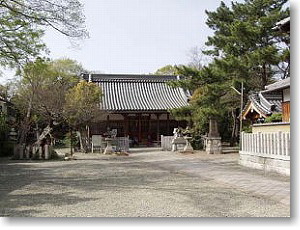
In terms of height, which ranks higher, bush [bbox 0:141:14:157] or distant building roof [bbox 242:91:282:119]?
distant building roof [bbox 242:91:282:119]

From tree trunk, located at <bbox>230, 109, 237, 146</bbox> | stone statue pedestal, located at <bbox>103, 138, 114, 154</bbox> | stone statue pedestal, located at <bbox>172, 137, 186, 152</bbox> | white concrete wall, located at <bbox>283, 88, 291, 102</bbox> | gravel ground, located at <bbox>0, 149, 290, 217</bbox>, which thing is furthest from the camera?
tree trunk, located at <bbox>230, 109, 237, 146</bbox>

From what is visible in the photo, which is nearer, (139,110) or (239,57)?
(239,57)

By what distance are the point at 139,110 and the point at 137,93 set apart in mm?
3355

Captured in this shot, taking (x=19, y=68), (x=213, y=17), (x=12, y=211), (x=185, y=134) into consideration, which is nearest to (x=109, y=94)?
(x=185, y=134)

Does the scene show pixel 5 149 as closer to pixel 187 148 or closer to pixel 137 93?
pixel 187 148

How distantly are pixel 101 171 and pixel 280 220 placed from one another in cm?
682

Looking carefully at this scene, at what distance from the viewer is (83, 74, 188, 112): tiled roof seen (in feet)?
86.1

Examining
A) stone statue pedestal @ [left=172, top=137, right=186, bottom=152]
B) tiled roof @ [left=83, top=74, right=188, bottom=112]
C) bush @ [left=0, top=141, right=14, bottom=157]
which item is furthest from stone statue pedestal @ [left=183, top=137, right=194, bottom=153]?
bush @ [left=0, top=141, right=14, bottom=157]

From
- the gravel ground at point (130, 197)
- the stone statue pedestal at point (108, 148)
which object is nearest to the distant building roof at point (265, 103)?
the gravel ground at point (130, 197)

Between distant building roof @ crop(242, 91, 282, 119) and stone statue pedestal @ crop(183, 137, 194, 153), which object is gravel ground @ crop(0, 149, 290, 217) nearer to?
distant building roof @ crop(242, 91, 282, 119)

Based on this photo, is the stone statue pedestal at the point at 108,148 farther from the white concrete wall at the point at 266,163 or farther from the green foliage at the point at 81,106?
the white concrete wall at the point at 266,163

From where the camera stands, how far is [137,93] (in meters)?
28.7

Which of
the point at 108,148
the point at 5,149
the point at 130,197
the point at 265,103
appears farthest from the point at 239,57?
the point at 5,149

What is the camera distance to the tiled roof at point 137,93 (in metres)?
26.2
